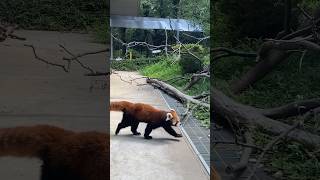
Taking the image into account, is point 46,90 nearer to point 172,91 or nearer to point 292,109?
point 172,91

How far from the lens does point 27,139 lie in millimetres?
3221

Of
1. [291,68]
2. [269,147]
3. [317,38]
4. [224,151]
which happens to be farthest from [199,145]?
[317,38]

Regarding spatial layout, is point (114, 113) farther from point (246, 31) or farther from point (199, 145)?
point (246, 31)

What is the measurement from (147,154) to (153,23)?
1.03m

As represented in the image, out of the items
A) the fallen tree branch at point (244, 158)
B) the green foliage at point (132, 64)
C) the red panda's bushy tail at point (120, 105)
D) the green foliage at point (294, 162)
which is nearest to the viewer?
the green foliage at point (294, 162)

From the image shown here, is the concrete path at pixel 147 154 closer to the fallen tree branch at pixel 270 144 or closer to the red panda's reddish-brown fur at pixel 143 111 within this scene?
the red panda's reddish-brown fur at pixel 143 111

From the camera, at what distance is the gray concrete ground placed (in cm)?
322

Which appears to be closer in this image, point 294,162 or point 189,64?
point 294,162

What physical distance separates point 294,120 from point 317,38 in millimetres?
566

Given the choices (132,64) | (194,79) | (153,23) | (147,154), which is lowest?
(147,154)

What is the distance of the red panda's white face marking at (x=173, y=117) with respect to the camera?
334 centimetres

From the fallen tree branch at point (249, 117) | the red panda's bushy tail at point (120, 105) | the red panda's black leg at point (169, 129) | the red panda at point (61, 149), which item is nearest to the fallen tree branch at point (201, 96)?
the fallen tree branch at point (249, 117)

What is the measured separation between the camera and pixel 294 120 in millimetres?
2896

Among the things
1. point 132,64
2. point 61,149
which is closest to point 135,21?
point 132,64
